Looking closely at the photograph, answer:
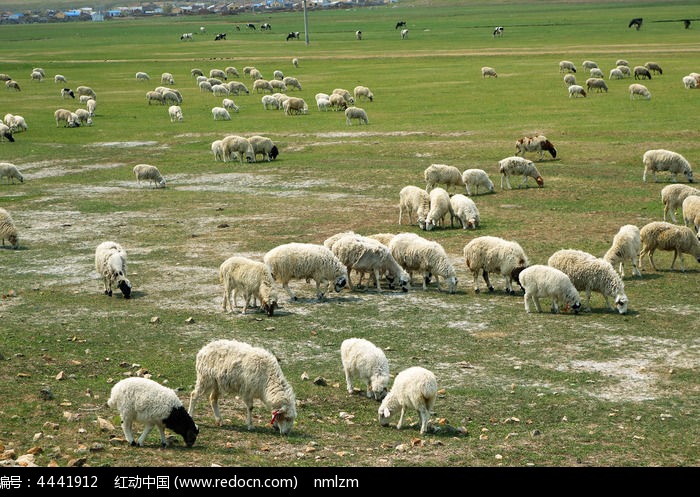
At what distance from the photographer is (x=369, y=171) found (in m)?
36.3

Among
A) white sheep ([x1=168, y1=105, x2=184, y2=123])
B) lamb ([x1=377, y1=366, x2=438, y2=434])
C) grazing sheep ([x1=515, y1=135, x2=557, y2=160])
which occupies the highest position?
white sheep ([x1=168, y1=105, x2=184, y2=123])

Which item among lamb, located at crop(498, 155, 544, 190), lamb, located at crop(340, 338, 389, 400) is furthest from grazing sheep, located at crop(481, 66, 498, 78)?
lamb, located at crop(340, 338, 389, 400)

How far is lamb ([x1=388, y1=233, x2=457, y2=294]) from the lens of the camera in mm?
20547

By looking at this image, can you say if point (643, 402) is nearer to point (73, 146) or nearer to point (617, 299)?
point (617, 299)

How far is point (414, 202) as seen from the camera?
27.2m

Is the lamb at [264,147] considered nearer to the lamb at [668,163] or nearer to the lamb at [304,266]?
the lamb at [668,163]

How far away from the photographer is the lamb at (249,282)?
18750mm

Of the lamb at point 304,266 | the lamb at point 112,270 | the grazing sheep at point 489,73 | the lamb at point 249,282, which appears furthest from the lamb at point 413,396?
the grazing sheep at point 489,73

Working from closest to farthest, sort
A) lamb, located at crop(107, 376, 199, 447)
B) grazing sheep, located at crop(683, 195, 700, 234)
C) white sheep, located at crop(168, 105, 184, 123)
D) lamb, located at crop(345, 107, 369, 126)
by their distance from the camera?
lamb, located at crop(107, 376, 199, 447)
grazing sheep, located at crop(683, 195, 700, 234)
lamb, located at crop(345, 107, 369, 126)
white sheep, located at crop(168, 105, 184, 123)

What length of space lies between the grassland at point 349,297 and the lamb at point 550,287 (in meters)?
0.36

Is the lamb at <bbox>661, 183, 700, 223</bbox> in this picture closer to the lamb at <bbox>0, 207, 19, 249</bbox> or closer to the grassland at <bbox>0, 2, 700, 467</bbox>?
the grassland at <bbox>0, 2, 700, 467</bbox>

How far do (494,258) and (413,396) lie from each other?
821 cm

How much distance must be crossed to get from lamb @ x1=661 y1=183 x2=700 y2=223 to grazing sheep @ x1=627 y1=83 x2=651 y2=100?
29.2 m

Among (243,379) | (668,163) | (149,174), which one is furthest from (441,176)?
(243,379)
